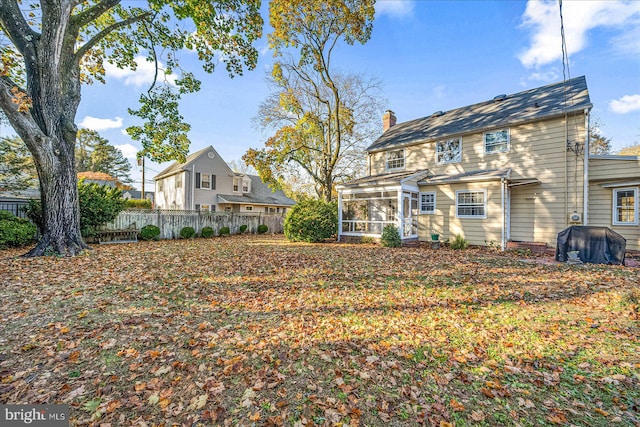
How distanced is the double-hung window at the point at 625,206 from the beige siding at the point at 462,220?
3613 mm

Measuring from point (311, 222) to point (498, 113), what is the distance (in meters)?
10.2

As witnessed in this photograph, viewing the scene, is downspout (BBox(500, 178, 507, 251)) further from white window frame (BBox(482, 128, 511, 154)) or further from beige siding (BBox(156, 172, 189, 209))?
beige siding (BBox(156, 172, 189, 209))

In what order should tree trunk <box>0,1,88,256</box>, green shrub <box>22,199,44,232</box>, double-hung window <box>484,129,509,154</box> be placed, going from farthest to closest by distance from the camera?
double-hung window <box>484,129,509,154</box>
green shrub <box>22,199,44,232</box>
tree trunk <box>0,1,88,256</box>

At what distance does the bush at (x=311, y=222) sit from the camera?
1390 centimetres

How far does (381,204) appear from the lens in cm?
1611

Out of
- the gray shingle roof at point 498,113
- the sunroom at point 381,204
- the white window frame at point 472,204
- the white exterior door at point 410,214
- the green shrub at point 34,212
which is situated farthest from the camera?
the white exterior door at point 410,214

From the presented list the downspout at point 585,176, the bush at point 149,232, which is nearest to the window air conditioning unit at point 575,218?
the downspout at point 585,176

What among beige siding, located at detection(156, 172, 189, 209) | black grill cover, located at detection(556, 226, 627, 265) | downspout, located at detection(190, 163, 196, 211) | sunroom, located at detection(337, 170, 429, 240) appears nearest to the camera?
black grill cover, located at detection(556, 226, 627, 265)

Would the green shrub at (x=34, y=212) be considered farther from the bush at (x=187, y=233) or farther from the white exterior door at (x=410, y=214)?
the white exterior door at (x=410, y=214)

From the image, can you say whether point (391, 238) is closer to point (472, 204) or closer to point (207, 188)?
point (472, 204)

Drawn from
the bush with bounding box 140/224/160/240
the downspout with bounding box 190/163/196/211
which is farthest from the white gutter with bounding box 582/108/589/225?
the downspout with bounding box 190/163/196/211

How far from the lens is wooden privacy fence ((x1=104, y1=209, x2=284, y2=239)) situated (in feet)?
46.3

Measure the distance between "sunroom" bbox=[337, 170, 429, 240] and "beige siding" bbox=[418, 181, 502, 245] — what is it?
635 mm

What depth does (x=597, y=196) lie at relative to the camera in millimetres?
10227
